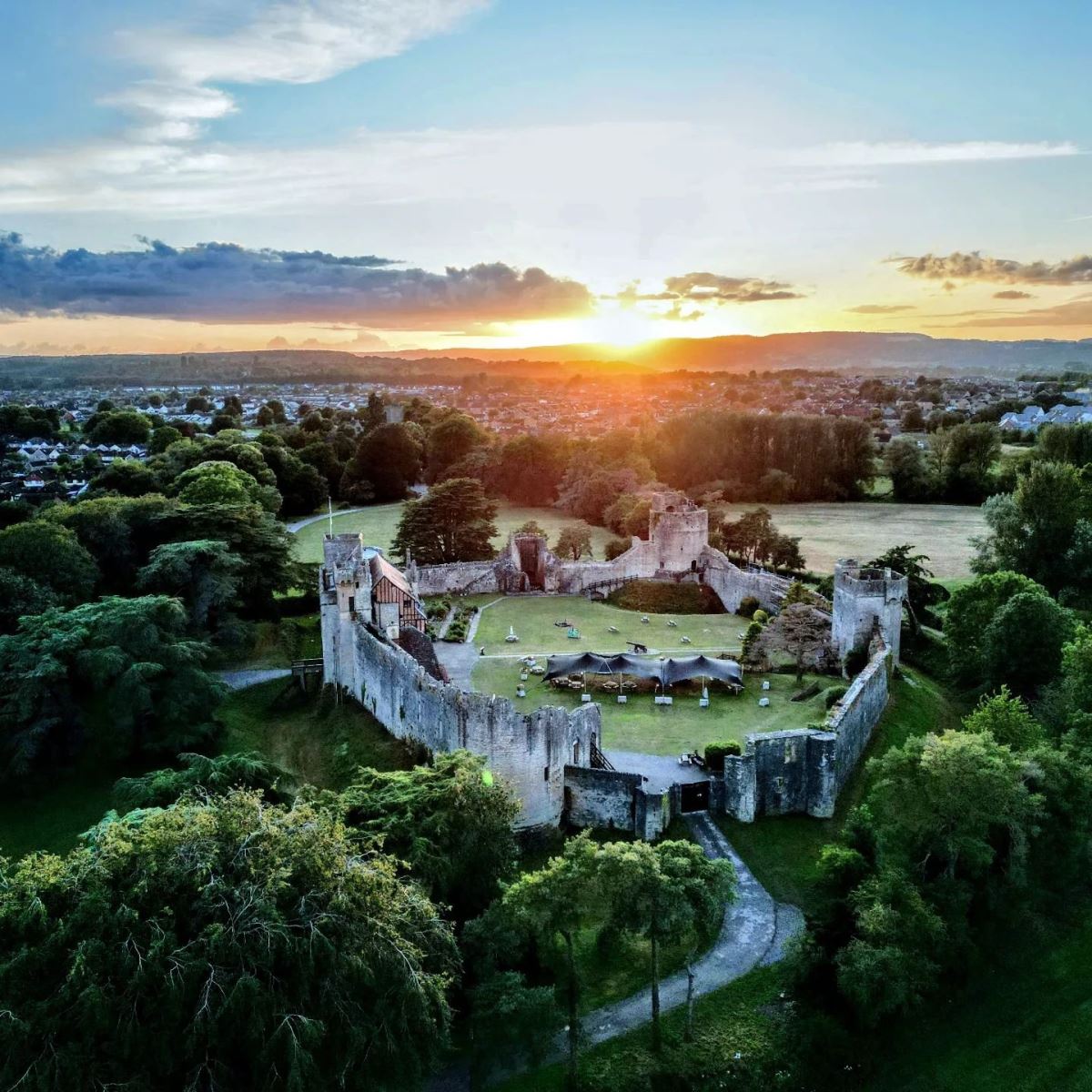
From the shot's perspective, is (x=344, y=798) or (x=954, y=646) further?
(x=954, y=646)

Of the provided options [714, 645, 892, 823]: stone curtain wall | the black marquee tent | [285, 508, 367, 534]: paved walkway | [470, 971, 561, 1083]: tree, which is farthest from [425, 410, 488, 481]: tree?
[470, 971, 561, 1083]: tree

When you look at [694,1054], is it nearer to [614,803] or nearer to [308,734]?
[614,803]

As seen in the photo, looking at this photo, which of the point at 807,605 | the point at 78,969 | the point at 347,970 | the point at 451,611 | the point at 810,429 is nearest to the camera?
the point at 78,969

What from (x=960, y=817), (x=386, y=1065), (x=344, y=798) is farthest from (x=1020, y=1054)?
(x=344, y=798)

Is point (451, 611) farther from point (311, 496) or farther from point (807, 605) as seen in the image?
point (311, 496)

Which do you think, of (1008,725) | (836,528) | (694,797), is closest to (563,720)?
(694,797)
